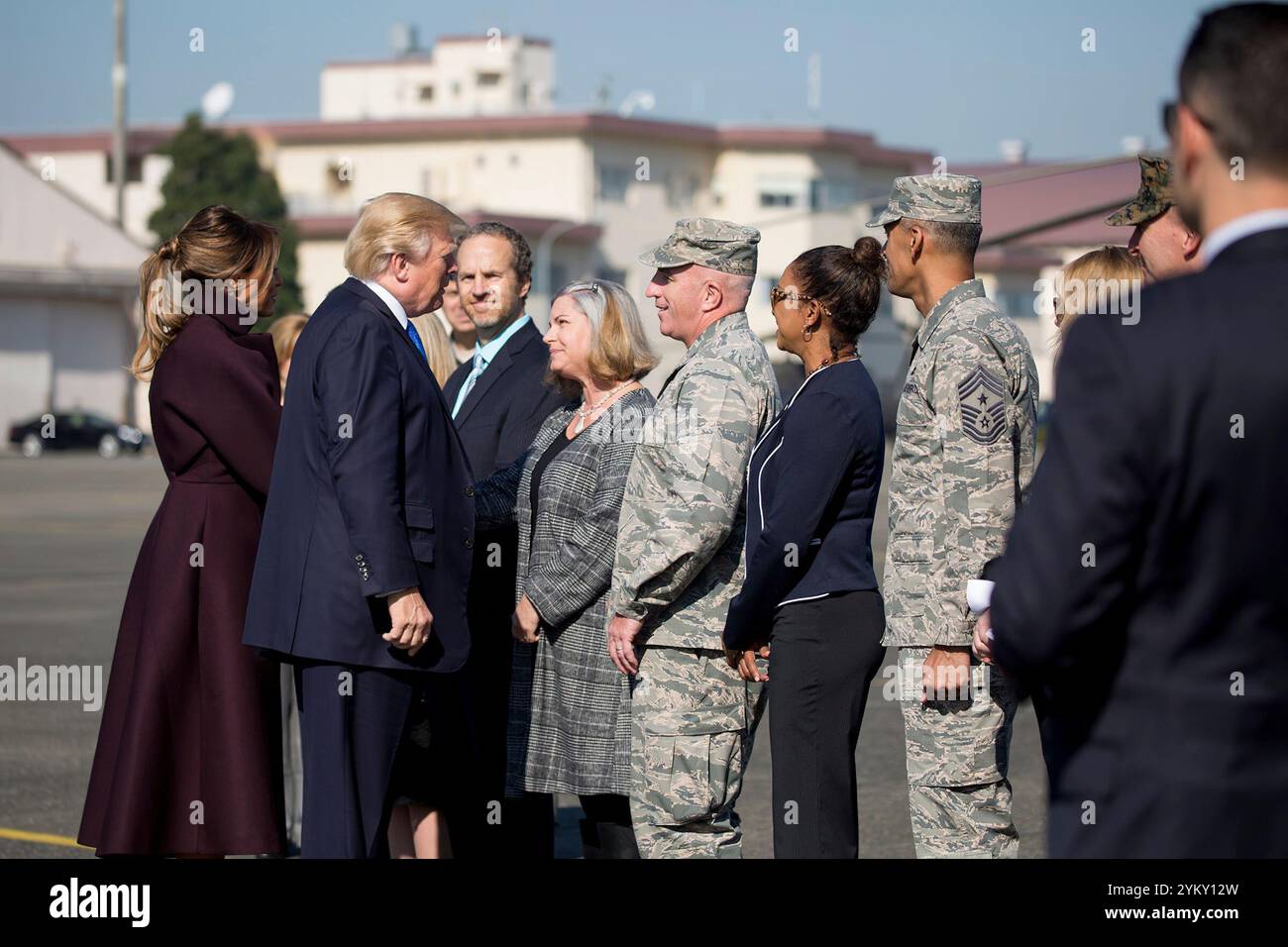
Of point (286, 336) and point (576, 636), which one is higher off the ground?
point (286, 336)

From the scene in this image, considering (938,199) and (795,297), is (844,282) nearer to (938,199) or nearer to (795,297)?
(795,297)

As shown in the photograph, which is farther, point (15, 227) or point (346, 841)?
point (15, 227)

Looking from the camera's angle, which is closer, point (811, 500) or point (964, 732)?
point (964, 732)

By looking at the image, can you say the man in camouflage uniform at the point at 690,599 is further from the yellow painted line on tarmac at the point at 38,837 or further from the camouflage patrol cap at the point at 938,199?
the yellow painted line on tarmac at the point at 38,837

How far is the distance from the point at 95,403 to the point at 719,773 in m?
61.6

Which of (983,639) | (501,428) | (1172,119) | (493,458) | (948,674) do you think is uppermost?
(1172,119)

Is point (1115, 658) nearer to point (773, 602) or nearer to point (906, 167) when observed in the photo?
point (773, 602)

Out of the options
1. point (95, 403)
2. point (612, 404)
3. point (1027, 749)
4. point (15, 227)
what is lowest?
point (1027, 749)

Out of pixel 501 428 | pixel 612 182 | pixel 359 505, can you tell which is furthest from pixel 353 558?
pixel 612 182

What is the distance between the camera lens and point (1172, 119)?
98.9 inches

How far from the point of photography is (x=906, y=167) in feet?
287

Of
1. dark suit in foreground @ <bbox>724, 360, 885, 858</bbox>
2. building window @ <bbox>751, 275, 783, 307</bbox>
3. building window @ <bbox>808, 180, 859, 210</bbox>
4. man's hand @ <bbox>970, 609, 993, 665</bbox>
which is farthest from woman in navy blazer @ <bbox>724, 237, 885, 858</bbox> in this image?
building window @ <bbox>808, 180, 859, 210</bbox>

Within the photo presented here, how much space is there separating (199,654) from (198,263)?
46.5 inches
